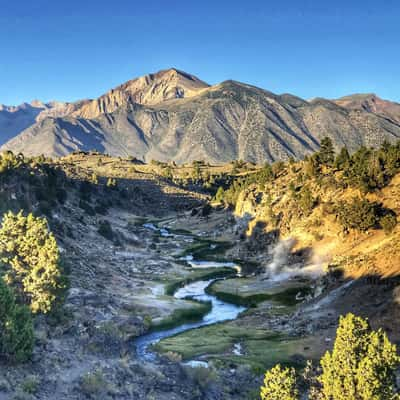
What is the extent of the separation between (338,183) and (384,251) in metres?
34.5

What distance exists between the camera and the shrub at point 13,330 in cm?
3762

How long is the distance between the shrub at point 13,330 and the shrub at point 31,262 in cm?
999

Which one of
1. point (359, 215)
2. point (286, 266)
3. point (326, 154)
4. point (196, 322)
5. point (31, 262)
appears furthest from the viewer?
point (326, 154)

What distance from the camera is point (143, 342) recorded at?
53406 mm

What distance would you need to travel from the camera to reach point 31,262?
53.4 m

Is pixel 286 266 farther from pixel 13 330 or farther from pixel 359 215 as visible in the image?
pixel 13 330

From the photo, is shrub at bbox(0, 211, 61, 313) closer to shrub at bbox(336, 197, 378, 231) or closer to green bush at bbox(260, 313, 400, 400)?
green bush at bbox(260, 313, 400, 400)

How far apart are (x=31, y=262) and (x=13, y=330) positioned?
53.8 feet

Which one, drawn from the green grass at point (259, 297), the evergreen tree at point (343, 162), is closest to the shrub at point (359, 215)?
the green grass at point (259, 297)

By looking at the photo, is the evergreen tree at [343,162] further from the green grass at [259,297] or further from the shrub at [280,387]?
the shrub at [280,387]

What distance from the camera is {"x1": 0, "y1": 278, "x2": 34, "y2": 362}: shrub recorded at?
37625 millimetres

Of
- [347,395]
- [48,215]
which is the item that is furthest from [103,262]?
[347,395]

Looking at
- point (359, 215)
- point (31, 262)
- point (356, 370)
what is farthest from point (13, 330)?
point (359, 215)

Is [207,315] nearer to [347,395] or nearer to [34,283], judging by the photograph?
[34,283]
